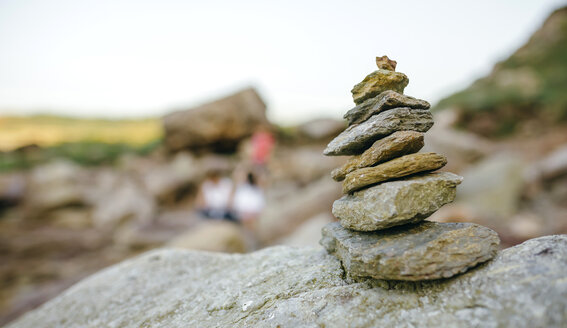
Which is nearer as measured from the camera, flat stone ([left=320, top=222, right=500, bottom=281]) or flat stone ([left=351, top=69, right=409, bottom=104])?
flat stone ([left=320, top=222, right=500, bottom=281])

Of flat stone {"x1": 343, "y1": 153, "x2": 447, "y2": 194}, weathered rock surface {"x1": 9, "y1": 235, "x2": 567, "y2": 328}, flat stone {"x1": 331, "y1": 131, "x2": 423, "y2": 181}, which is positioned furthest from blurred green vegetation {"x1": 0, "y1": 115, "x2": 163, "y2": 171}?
flat stone {"x1": 343, "y1": 153, "x2": 447, "y2": 194}

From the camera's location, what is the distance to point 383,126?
3.22 m

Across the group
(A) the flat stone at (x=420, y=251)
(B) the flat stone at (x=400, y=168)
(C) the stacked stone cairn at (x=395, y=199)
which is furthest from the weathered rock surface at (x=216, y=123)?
(A) the flat stone at (x=420, y=251)

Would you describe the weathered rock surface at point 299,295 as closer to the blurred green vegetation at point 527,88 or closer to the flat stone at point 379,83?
the flat stone at point 379,83

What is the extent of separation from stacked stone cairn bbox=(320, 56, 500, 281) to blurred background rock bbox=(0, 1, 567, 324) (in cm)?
727

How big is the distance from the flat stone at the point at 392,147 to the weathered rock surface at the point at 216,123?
2070cm

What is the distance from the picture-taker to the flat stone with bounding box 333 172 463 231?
2.85 meters

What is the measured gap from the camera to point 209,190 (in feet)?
50.0

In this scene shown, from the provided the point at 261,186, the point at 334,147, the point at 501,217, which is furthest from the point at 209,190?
the point at 501,217

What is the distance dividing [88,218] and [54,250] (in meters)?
4.44

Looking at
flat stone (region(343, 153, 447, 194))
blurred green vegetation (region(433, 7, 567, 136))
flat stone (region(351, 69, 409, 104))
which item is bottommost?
flat stone (region(343, 153, 447, 194))

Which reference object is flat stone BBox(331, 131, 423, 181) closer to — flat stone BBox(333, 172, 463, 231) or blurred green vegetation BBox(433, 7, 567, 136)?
flat stone BBox(333, 172, 463, 231)

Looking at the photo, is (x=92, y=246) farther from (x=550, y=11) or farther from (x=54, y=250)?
(x=550, y=11)

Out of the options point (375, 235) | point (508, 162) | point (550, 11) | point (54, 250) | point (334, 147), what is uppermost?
point (550, 11)
